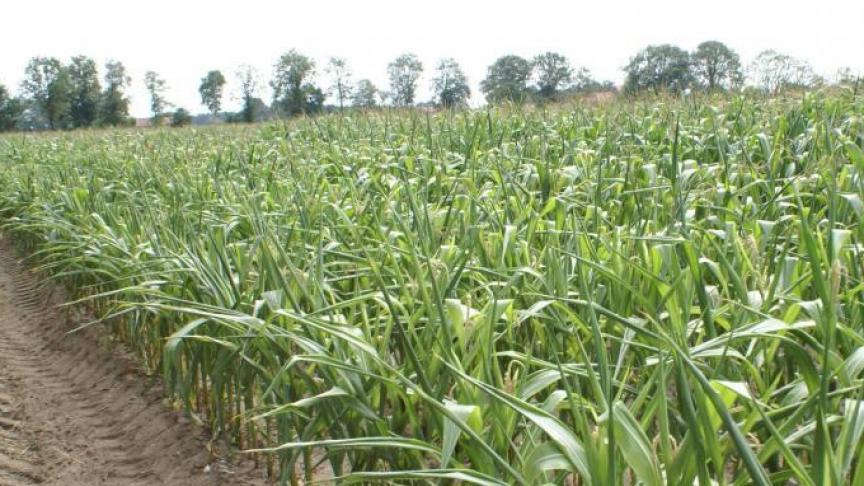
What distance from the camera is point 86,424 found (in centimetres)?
376

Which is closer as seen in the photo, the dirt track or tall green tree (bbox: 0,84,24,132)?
the dirt track

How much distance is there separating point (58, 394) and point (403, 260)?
96.5 inches

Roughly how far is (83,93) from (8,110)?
6707 mm

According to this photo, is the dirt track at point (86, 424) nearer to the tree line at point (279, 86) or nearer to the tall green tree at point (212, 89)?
the tree line at point (279, 86)

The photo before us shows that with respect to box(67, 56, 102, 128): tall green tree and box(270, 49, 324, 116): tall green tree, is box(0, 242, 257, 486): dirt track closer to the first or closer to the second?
box(270, 49, 324, 116): tall green tree

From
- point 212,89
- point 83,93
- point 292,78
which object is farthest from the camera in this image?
point 212,89

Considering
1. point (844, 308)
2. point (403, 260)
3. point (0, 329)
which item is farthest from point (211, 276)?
point (0, 329)

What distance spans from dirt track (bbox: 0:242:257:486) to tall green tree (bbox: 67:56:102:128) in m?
58.8

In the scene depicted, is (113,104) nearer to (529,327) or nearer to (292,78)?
(292,78)

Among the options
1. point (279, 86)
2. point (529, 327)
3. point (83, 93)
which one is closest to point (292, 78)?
point (279, 86)

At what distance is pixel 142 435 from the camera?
3.49 m

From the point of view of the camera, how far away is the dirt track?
316cm

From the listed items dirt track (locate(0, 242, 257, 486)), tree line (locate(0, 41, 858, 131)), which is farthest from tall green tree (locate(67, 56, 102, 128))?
dirt track (locate(0, 242, 257, 486))

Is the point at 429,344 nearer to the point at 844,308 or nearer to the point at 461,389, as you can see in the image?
the point at 461,389
